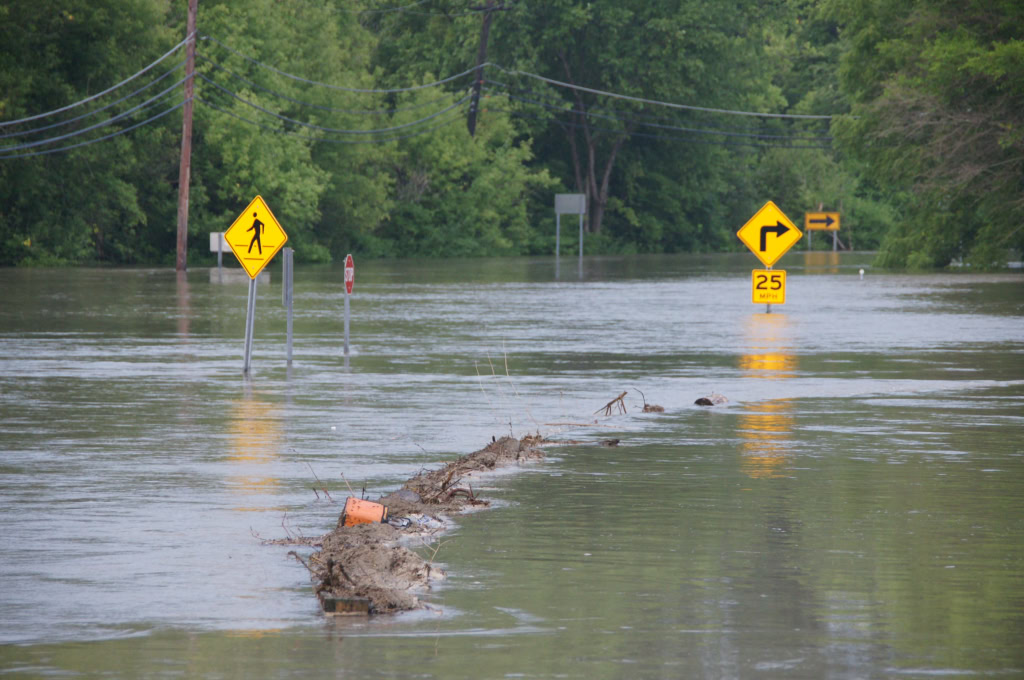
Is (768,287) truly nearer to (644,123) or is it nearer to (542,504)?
(542,504)

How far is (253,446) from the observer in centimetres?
1454

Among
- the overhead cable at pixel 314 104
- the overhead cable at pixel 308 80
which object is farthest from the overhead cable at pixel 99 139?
the overhead cable at pixel 314 104

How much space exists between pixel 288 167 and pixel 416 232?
49.1ft

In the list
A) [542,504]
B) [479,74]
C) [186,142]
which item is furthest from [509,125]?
[542,504]

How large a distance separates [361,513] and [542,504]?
1523 mm

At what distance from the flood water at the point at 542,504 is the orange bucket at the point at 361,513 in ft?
0.74

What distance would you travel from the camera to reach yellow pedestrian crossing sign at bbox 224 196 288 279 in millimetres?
21172

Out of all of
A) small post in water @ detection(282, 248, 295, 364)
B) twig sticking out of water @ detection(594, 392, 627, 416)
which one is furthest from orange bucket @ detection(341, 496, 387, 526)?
small post in water @ detection(282, 248, 295, 364)

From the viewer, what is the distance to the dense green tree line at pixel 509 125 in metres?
60.7

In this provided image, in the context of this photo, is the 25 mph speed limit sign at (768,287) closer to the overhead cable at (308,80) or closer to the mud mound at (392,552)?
the mud mound at (392,552)

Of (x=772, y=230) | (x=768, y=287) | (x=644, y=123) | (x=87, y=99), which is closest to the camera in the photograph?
(x=772, y=230)

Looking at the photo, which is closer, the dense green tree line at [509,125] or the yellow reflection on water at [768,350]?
the yellow reflection on water at [768,350]

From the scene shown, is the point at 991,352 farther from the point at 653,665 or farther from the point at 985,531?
the point at 653,665

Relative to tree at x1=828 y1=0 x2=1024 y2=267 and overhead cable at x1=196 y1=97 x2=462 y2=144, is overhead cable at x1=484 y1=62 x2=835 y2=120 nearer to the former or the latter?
overhead cable at x1=196 y1=97 x2=462 y2=144
